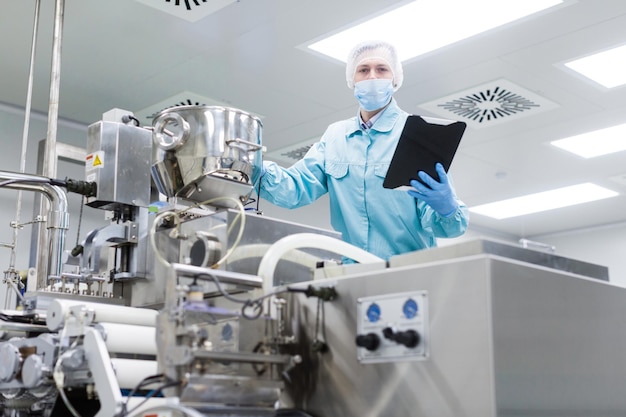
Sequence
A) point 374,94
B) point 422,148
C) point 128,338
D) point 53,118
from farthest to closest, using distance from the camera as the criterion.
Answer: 1. point 53,118
2. point 374,94
3. point 422,148
4. point 128,338

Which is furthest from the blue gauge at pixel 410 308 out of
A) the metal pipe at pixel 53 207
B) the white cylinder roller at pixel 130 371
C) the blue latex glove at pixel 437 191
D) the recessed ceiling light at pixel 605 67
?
the recessed ceiling light at pixel 605 67

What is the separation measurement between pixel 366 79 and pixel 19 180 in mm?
1092

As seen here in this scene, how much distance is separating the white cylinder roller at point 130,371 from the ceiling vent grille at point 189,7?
8.53 ft

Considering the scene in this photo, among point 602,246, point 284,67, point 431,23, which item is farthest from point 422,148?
point 602,246

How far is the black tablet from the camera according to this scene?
1611mm

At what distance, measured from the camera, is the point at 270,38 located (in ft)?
13.0

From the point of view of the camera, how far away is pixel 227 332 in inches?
45.2

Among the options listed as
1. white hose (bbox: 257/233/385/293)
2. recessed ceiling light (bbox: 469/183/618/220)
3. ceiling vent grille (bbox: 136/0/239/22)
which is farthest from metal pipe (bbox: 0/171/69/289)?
recessed ceiling light (bbox: 469/183/618/220)

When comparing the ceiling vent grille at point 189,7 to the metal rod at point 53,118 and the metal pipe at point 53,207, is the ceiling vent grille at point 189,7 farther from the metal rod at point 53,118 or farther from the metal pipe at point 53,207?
the metal pipe at point 53,207

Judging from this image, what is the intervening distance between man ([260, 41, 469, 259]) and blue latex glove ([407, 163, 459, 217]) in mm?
72

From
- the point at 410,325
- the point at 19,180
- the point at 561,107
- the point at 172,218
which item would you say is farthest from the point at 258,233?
the point at 561,107

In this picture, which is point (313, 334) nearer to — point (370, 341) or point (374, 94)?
point (370, 341)

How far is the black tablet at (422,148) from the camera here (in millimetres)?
1611

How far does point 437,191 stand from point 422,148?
0.13 m
